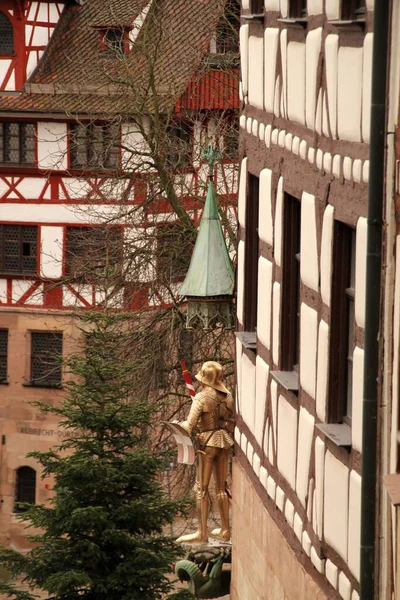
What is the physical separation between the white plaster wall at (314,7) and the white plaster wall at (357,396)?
245 cm

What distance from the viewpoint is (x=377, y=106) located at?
37.2ft

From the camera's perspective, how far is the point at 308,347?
13773mm

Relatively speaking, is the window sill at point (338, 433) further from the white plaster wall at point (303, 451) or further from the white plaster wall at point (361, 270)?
the white plaster wall at point (361, 270)

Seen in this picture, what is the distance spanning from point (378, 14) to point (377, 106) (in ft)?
1.65

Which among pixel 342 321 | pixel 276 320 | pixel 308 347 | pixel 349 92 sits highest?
pixel 349 92

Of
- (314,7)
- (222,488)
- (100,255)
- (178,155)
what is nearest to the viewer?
(314,7)

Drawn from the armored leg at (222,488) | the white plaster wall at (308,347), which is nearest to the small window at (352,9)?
the white plaster wall at (308,347)

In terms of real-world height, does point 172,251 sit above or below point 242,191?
below

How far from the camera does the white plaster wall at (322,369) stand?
43.0 ft

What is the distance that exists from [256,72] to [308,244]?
3.31 m

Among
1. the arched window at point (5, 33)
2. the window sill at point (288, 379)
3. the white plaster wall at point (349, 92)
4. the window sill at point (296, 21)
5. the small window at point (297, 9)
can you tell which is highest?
the arched window at point (5, 33)

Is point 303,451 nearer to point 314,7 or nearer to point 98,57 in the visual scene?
point 314,7

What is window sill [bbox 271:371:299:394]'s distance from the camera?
14.5 metres

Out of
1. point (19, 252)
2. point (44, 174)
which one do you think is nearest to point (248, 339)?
point (44, 174)
